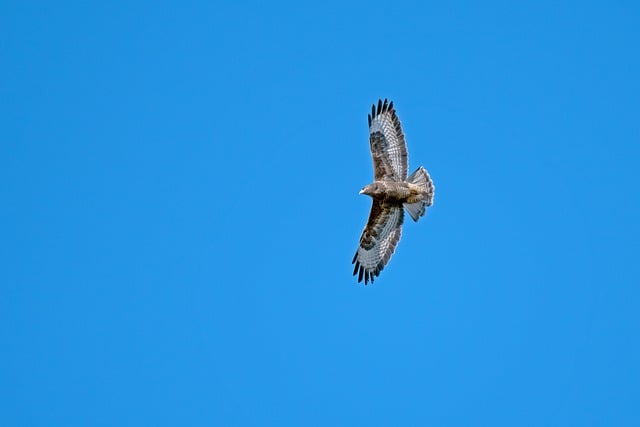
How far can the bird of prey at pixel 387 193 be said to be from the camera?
15.5 m

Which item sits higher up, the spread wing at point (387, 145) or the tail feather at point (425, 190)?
the spread wing at point (387, 145)

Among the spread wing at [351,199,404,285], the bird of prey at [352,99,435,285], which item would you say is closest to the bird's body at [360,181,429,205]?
the bird of prey at [352,99,435,285]

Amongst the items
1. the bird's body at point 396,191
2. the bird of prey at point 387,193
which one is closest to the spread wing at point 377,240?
the bird of prey at point 387,193

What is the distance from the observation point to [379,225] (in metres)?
16.1

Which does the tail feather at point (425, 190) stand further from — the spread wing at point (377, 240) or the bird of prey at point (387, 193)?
the spread wing at point (377, 240)

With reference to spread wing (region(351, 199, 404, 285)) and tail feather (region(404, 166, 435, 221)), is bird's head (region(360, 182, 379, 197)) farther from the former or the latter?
tail feather (region(404, 166, 435, 221))

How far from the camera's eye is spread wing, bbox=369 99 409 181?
1564cm

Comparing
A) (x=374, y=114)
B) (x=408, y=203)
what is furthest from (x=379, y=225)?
(x=374, y=114)

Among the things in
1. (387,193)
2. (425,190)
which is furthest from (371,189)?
(425,190)

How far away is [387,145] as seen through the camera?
15.8 meters

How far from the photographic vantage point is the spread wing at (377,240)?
15883 mm

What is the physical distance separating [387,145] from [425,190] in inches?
39.8

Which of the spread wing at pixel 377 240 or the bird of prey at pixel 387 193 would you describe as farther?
the spread wing at pixel 377 240

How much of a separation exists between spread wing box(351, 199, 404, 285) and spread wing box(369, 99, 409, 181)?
525 mm
